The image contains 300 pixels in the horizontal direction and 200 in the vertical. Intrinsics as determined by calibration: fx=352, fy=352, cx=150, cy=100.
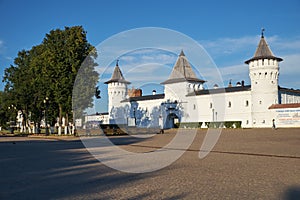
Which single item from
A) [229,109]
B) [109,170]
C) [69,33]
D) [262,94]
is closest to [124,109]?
[229,109]

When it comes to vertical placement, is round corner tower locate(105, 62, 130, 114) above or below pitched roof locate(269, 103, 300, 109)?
above

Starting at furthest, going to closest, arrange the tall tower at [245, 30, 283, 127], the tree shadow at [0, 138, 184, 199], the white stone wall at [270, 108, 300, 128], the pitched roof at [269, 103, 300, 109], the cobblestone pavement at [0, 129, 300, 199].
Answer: the tall tower at [245, 30, 283, 127] → the pitched roof at [269, 103, 300, 109] → the white stone wall at [270, 108, 300, 128] → the tree shadow at [0, 138, 184, 199] → the cobblestone pavement at [0, 129, 300, 199]

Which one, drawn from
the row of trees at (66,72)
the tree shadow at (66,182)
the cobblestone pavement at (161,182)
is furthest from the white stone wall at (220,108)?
the tree shadow at (66,182)

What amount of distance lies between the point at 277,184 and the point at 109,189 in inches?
152

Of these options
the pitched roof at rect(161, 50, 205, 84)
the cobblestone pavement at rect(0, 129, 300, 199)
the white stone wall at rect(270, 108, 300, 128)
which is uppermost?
the pitched roof at rect(161, 50, 205, 84)

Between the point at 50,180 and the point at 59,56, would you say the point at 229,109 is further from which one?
the point at 50,180

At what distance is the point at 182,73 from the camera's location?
74.6 metres

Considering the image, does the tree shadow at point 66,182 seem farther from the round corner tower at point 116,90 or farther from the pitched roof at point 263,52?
the round corner tower at point 116,90

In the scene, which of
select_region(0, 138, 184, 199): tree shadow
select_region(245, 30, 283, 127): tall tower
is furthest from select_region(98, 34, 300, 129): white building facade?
select_region(0, 138, 184, 199): tree shadow

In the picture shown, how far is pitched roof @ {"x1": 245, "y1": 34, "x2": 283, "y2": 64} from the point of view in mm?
63747

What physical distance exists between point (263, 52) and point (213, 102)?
12959mm

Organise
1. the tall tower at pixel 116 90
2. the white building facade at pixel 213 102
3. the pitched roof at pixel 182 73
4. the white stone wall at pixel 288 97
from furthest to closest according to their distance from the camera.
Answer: the tall tower at pixel 116 90
the pitched roof at pixel 182 73
the white stone wall at pixel 288 97
the white building facade at pixel 213 102

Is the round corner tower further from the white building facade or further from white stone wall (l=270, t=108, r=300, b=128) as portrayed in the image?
white stone wall (l=270, t=108, r=300, b=128)

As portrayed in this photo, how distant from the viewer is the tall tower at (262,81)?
200 ft
